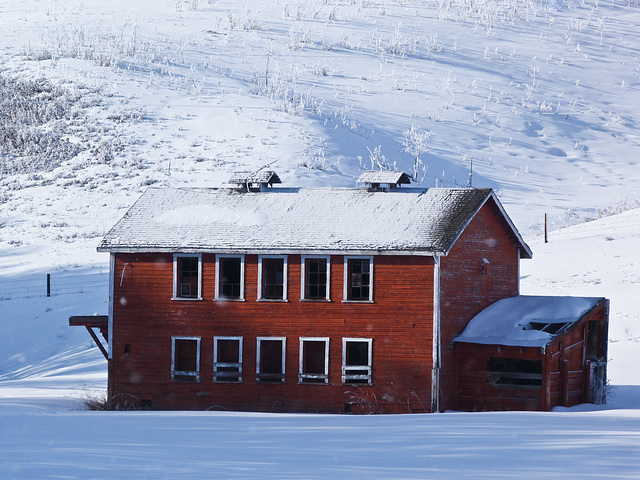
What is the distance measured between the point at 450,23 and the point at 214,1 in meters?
26.2

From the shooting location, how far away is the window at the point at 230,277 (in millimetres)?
26891

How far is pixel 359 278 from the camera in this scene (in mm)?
26328

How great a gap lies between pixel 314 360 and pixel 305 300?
2.34 meters

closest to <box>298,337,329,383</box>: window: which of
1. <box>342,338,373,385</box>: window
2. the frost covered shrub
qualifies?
<box>342,338,373,385</box>: window

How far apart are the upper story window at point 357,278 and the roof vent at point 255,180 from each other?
4.41 meters

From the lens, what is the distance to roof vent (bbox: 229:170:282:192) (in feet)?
96.1

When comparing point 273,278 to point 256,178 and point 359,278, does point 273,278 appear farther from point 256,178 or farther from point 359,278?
point 256,178

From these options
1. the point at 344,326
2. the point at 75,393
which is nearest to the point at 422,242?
the point at 344,326

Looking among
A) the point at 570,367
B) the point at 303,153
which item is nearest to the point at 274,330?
the point at 570,367

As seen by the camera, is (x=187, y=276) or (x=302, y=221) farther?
(x=187, y=276)

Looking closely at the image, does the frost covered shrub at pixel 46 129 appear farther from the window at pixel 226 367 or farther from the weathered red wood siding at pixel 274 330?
the window at pixel 226 367

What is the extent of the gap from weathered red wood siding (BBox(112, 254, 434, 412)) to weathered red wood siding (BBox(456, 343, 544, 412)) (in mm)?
1306

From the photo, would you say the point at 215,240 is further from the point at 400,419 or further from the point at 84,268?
the point at 84,268

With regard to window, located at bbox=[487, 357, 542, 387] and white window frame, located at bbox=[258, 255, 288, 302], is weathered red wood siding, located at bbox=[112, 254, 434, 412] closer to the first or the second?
white window frame, located at bbox=[258, 255, 288, 302]
